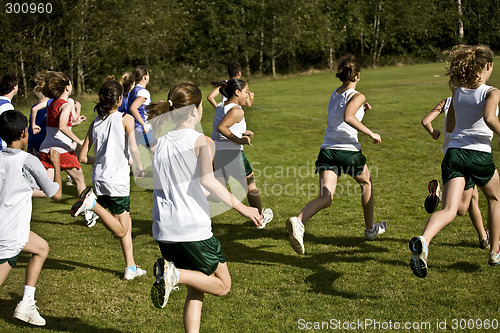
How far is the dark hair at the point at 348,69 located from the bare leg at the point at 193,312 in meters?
3.28

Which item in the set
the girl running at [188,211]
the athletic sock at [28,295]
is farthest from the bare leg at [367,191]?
the athletic sock at [28,295]

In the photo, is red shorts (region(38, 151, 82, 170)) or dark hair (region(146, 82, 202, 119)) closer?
dark hair (region(146, 82, 202, 119))

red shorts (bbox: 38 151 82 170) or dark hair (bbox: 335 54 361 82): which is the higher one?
dark hair (bbox: 335 54 361 82)

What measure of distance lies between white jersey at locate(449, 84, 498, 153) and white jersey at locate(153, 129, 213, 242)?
265 cm

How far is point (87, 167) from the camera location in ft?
45.7

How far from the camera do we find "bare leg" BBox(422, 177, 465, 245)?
15.9 feet

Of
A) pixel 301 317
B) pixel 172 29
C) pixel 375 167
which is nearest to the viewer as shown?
pixel 301 317

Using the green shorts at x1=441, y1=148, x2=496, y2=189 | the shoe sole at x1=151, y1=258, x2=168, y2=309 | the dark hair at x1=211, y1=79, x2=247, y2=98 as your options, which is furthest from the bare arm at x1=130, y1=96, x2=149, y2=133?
the shoe sole at x1=151, y1=258, x2=168, y2=309

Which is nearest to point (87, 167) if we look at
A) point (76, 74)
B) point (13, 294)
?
point (13, 294)

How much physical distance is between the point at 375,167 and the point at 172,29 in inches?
1443

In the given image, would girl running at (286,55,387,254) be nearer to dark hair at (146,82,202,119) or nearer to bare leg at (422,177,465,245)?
bare leg at (422,177,465,245)

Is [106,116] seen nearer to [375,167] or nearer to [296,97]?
[375,167]

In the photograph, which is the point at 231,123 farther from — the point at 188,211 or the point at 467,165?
the point at 188,211

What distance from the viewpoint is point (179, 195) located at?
387 centimetres
